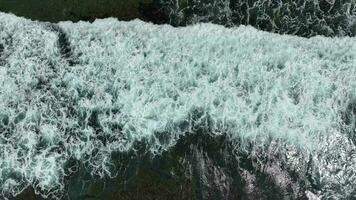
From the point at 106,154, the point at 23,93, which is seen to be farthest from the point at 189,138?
the point at 23,93

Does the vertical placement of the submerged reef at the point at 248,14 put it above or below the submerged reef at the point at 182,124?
above

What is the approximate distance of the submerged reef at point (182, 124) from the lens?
4.95 m

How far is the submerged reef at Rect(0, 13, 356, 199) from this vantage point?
4953mm

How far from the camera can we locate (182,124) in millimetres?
5039

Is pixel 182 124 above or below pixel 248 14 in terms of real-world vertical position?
below

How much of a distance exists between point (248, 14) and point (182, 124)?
152 centimetres

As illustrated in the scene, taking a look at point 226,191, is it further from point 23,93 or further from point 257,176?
point 23,93

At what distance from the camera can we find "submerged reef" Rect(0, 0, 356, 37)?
584cm

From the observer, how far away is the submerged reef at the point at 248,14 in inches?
230

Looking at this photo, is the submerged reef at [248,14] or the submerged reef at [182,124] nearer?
the submerged reef at [182,124]

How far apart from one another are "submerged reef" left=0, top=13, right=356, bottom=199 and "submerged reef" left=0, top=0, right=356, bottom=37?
597 mm

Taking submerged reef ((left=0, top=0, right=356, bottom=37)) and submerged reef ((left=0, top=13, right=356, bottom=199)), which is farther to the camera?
submerged reef ((left=0, top=0, right=356, bottom=37))

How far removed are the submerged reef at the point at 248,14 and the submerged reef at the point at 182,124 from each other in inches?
23.5

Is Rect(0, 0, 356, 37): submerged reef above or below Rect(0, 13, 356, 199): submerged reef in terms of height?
above
